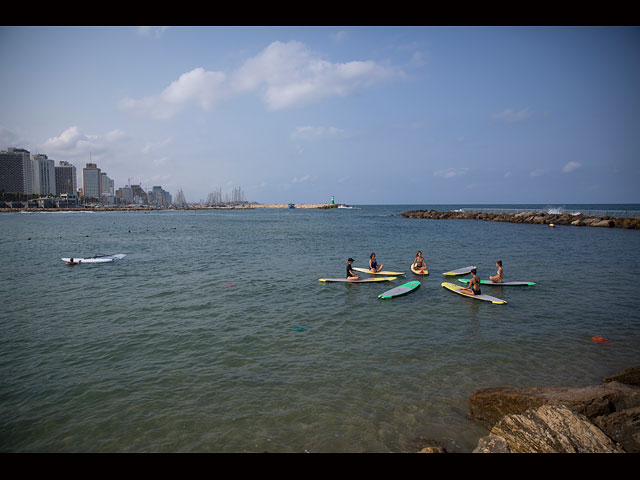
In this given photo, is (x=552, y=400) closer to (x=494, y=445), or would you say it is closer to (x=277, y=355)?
(x=494, y=445)

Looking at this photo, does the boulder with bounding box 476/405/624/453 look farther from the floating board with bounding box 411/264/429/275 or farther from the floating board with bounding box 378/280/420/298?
the floating board with bounding box 411/264/429/275

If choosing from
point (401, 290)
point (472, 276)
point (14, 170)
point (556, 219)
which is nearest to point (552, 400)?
point (401, 290)

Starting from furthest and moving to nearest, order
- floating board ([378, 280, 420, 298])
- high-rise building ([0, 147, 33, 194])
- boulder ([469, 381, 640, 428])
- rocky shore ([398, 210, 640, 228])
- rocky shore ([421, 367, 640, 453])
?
1. high-rise building ([0, 147, 33, 194])
2. rocky shore ([398, 210, 640, 228])
3. floating board ([378, 280, 420, 298])
4. boulder ([469, 381, 640, 428])
5. rocky shore ([421, 367, 640, 453])

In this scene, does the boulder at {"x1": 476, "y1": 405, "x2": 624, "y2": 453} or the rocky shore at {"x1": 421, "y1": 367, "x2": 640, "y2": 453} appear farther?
the rocky shore at {"x1": 421, "y1": 367, "x2": 640, "y2": 453}

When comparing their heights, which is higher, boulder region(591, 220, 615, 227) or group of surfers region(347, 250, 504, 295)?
boulder region(591, 220, 615, 227)

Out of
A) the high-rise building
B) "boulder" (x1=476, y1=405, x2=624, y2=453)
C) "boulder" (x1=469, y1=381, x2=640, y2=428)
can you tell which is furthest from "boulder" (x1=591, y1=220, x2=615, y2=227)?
the high-rise building

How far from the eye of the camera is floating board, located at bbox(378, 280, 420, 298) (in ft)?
53.6

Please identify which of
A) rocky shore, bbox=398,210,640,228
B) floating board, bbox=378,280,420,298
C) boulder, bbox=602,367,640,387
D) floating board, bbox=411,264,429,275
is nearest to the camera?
boulder, bbox=602,367,640,387

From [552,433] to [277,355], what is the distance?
6874mm

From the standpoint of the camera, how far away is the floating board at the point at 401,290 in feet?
53.6

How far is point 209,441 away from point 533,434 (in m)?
5.79

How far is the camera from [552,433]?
5.64 m
